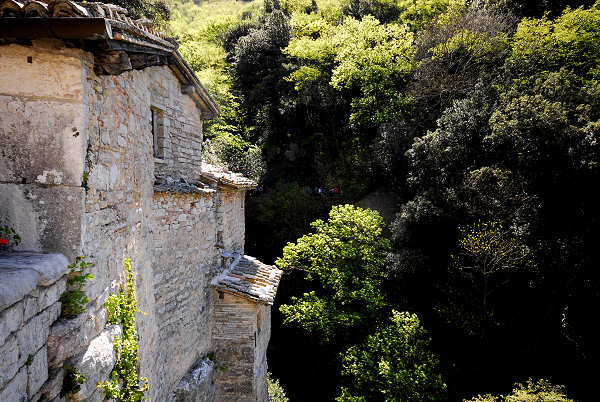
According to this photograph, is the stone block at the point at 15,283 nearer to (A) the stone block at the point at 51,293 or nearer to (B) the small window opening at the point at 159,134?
(A) the stone block at the point at 51,293

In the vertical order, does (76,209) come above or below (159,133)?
below

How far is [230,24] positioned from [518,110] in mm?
26452

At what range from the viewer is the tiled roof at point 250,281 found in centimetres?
787

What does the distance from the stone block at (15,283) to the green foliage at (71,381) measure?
0.89m

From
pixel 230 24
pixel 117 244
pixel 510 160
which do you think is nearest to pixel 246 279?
pixel 117 244

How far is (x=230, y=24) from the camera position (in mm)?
30438

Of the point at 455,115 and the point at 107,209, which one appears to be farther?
the point at 455,115

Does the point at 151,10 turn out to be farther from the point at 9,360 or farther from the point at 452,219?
the point at 9,360

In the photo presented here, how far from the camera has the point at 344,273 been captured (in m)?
13.4

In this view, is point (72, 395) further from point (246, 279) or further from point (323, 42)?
point (323, 42)

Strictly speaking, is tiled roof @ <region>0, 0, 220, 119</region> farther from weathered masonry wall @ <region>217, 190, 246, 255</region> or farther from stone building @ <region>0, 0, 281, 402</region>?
weathered masonry wall @ <region>217, 190, 246, 255</region>

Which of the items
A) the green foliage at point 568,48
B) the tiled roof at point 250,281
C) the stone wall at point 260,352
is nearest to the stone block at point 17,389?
the tiled roof at point 250,281

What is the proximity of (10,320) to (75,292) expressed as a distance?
816 millimetres

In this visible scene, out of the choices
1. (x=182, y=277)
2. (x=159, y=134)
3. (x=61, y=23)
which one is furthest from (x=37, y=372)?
(x=159, y=134)
